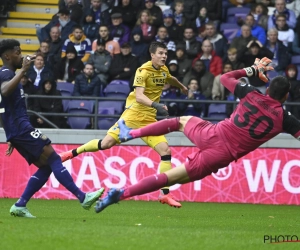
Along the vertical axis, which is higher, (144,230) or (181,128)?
(181,128)

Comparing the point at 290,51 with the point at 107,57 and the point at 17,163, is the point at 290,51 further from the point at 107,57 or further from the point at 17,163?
the point at 17,163

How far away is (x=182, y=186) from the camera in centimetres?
1781

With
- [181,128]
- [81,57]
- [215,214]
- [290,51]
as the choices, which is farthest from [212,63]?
[181,128]

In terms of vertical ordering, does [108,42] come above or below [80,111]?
above

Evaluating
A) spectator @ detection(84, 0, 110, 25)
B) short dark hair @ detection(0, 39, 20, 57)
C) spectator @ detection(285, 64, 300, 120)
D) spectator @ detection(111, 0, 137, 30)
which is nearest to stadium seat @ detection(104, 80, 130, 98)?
spectator @ detection(111, 0, 137, 30)

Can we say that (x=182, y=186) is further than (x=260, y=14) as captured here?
No

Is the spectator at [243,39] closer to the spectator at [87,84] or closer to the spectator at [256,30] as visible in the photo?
the spectator at [256,30]

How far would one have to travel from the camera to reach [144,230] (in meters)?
10.1

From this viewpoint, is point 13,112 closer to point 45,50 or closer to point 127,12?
point 45,50

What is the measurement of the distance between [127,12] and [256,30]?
335cm

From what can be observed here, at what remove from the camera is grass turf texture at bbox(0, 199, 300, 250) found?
8.77 m

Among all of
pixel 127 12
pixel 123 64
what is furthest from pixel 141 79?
pixel 127 12

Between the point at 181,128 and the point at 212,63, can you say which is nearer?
the point at 181,128

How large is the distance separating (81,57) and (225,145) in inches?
437
